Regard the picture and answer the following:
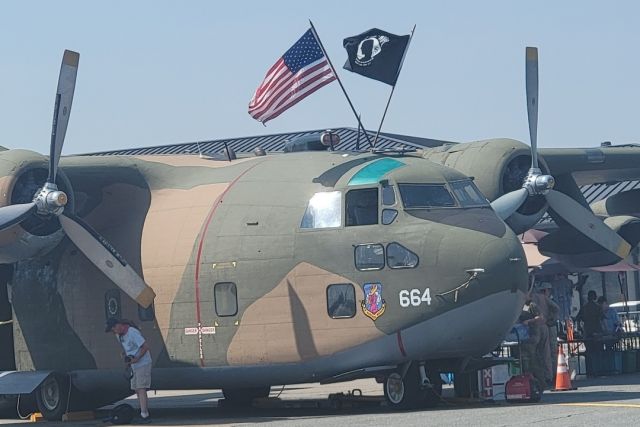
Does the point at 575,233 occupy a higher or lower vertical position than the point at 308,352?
higher

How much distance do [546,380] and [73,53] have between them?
9732mm

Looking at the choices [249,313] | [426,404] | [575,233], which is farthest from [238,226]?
[575,233]

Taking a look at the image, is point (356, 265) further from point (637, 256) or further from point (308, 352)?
point (637, 256)

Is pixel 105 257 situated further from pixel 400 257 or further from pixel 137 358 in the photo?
pixel 400 257

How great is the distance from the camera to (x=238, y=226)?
59.6ft

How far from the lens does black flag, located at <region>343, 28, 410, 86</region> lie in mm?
21797

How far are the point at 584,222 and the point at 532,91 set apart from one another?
2652 millimetres

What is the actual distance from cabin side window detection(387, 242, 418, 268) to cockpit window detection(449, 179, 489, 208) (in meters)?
1.26

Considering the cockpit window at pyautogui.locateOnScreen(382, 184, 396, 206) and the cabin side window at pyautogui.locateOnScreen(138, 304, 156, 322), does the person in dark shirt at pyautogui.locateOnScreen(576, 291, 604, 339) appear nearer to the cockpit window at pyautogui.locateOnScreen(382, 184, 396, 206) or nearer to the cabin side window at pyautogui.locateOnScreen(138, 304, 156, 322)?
the cockpit window at pyautogui.locateOnScreen(382, 184, 396, 206)

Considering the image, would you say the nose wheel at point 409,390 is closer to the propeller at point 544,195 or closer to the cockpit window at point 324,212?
the cockpit window at point 324,212

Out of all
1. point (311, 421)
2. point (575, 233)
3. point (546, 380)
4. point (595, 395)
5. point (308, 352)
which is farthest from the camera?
point (575, 233)

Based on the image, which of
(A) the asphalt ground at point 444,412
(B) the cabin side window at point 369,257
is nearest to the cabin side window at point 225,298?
(A) the asphalt ground at point 444,412

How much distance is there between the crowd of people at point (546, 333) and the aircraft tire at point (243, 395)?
4414 millimetres

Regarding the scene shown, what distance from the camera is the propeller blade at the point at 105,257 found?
18.5 metres
